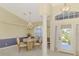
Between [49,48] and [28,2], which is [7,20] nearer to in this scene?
[28,2]

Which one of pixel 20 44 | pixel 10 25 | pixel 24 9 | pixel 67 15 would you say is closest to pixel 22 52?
pixel 20 44

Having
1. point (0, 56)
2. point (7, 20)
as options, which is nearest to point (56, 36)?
point (7, 20)

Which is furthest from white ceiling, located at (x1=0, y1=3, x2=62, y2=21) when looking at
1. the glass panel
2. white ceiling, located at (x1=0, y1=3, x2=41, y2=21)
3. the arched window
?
the glass panel

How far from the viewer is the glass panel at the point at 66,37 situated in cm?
199

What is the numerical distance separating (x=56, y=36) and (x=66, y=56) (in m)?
0.38

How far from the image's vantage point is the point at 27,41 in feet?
6.74

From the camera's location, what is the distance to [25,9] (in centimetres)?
205

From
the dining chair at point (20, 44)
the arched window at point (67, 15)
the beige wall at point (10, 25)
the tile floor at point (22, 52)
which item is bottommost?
the tile floor at point (22, 52)

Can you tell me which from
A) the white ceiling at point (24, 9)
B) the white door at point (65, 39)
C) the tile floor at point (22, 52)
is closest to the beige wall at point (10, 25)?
the white ceiling at point (24, 9)

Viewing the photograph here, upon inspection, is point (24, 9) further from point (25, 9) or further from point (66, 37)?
point (66, 37)

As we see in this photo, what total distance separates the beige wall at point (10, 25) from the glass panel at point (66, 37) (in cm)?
65

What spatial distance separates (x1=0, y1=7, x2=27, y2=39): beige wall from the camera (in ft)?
6.50

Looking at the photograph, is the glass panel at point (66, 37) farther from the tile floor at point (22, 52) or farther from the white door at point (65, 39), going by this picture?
the tile floor at point (22, 52)

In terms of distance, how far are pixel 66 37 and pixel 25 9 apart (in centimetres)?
85
